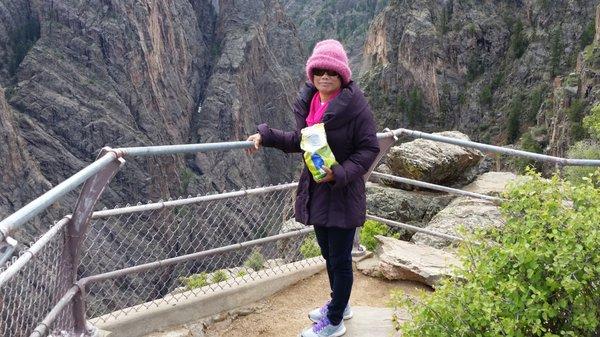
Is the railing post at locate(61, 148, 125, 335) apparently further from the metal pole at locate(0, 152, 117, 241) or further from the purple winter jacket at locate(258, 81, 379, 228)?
the purple winter jacket at locate(258, 81, 379, 228)

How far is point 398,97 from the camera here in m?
72.7

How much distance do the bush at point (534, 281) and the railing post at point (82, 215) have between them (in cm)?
193

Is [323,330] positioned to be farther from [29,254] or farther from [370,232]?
[370,232]

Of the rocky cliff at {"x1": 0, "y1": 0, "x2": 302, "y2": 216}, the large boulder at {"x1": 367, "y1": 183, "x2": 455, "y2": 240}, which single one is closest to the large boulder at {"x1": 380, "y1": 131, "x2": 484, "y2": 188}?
the large boulder at {"x1": 367, "y1": 183, "x2": 455, "y2": 240}

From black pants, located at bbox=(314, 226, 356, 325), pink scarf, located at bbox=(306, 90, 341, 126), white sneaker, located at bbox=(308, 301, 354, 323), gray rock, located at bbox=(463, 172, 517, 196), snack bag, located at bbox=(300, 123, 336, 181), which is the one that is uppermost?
pink scarf, located at bbox=(306, 90, 341, 126)

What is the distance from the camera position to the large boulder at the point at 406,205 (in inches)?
387

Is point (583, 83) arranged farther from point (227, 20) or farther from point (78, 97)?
point (227, 20)

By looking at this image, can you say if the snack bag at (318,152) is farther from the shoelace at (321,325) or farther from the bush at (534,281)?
the shoelace at (321,325)

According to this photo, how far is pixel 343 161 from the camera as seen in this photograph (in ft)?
12.1

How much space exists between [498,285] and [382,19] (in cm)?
7919

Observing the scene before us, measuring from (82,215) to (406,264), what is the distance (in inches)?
131

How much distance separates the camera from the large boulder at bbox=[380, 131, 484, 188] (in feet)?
33.9

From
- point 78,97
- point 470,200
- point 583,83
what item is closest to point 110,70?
point 78,97

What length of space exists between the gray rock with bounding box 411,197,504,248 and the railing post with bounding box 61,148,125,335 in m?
5.10
